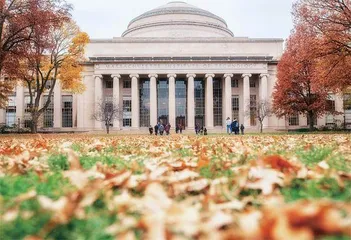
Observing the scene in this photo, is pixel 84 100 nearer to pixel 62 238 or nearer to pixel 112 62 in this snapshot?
pixel 112 62

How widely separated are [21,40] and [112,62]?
3932 centimetres

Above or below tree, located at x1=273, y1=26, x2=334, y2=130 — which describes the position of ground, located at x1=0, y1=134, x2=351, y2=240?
below

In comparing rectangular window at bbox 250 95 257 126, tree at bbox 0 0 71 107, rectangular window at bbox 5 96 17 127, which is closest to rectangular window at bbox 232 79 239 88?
rectangular window at bbox 250 95 257 126

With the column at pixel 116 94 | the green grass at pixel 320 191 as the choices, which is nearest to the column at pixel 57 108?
the column at pixel 116 94

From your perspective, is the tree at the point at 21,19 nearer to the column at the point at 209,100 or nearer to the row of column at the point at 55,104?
the column at the point at 209,100

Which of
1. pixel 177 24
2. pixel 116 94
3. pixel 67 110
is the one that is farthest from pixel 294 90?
pixel 67 110

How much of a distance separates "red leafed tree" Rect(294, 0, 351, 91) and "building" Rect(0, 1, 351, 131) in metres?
35.7

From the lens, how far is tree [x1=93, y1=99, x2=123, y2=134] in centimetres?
5441

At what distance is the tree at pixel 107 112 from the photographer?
178 ft

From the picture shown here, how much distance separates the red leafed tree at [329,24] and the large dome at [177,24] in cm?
4530

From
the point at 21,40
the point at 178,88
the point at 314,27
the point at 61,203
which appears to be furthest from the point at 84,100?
the point at 61,203

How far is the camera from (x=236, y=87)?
6600 centimetres

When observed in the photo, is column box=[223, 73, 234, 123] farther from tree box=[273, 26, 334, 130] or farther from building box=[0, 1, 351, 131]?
tree box=[273, 26, 334, 130]

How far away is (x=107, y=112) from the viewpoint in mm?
54500
